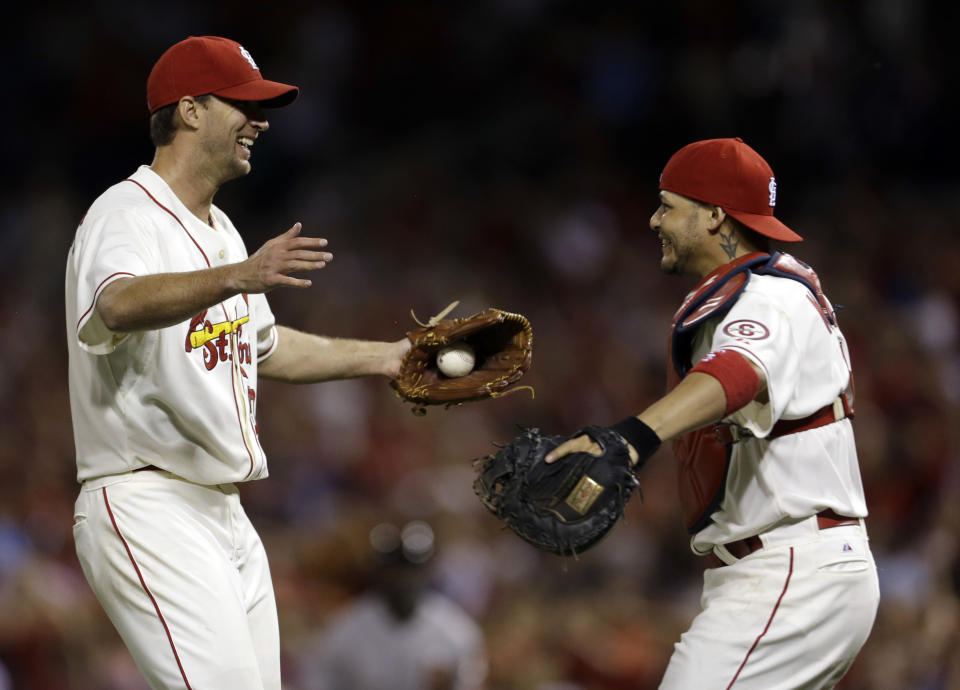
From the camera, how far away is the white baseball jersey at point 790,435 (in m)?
3.05

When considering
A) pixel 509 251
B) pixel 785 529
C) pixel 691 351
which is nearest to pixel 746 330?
pixel 691 351

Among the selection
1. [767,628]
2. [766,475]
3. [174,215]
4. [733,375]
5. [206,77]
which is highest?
[206,77]

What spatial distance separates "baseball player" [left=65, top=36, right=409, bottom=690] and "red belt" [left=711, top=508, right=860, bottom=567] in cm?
130

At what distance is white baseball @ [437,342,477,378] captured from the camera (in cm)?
361

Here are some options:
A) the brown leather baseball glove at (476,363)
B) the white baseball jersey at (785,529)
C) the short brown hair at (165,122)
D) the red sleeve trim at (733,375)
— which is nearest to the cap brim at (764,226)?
the white baseball jersey at (785,529)

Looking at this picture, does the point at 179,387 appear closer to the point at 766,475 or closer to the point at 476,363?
the point at 476,363

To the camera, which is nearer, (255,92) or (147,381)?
(147,381)

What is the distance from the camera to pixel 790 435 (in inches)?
124

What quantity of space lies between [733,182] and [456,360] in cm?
97

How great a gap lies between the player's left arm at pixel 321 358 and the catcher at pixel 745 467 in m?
0.96

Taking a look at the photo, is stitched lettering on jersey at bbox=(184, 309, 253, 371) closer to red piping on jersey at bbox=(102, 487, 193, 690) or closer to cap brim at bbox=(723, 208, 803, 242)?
red piping on jersey at bbox=(102, 487, 193, 690)

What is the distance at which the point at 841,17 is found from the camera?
33.4ft

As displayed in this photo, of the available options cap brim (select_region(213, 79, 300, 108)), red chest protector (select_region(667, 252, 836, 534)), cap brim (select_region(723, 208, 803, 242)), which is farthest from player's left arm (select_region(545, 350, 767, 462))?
cap brim (select_region(213, 79, 300, 108))

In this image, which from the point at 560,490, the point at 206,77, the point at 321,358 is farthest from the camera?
the point at 321,358
